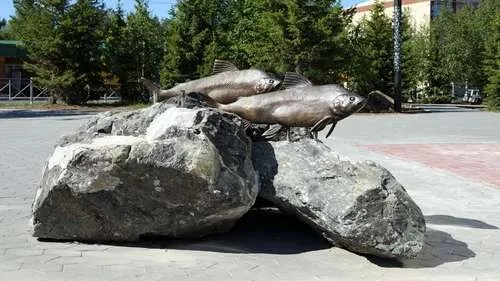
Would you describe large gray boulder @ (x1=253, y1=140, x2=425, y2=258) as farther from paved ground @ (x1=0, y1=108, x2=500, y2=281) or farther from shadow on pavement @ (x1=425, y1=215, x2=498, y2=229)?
shadow on pavement @ (x1=425, y1=215, x2=498, y2=229)

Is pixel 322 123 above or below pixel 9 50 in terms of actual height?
below

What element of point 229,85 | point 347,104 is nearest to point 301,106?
point 347,104

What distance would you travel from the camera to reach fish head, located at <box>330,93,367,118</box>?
678cm

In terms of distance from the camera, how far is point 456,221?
821cm

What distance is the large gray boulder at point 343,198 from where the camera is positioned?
19.5 feet

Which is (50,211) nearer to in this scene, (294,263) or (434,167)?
(294,263)

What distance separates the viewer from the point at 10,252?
6320mm

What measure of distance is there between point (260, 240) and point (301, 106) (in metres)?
1.43

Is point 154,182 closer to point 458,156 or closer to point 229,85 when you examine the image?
point 229,85

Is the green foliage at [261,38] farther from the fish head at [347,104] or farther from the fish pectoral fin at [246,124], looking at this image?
the fish head at [347,104]

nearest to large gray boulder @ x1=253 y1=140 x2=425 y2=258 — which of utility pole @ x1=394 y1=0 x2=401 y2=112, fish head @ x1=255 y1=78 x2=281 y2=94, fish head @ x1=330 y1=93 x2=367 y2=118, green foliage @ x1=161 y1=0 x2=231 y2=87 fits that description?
fish head @ x1=330 y1=93 x2=367 y2=118

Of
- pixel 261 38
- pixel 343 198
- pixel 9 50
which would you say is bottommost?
pixel 343 198

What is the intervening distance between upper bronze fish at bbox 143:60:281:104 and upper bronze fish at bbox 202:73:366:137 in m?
0.19

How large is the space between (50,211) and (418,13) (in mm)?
81241
